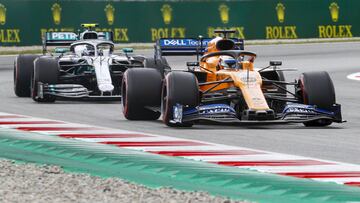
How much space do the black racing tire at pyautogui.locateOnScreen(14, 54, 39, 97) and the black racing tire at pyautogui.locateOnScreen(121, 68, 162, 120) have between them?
18.7 feet

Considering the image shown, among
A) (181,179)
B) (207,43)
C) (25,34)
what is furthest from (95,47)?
(25,34)

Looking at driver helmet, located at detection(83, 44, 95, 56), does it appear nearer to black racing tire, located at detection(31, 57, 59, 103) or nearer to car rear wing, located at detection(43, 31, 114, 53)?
black racing tire, located at detection(31, 57, 59, 103)

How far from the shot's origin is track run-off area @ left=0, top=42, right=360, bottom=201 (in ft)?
35.7

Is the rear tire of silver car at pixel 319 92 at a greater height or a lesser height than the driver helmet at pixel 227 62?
lesser

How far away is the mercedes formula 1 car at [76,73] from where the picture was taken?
65.8ft

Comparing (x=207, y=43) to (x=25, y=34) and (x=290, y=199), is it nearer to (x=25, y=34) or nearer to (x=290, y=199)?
(x=290, y=199)

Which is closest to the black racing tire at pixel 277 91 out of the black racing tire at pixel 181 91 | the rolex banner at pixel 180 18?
the black racing tire at pixel 181 91

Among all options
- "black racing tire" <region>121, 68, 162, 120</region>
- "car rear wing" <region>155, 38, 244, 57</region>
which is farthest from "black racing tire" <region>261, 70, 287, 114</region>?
"car rear wing" <region>155, 38, 244, 57</region>

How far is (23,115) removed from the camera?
17.2 meters

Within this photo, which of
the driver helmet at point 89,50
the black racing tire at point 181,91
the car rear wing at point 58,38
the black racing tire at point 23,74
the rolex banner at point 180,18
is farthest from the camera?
the rolex banner at point 180,18

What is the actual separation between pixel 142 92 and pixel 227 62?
4.08 ft

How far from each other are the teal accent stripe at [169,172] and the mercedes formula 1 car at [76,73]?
21.7ft

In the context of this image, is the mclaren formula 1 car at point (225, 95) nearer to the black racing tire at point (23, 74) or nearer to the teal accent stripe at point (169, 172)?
the teal accent stripe at point (169, 172)

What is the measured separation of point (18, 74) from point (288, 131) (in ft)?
27.2
